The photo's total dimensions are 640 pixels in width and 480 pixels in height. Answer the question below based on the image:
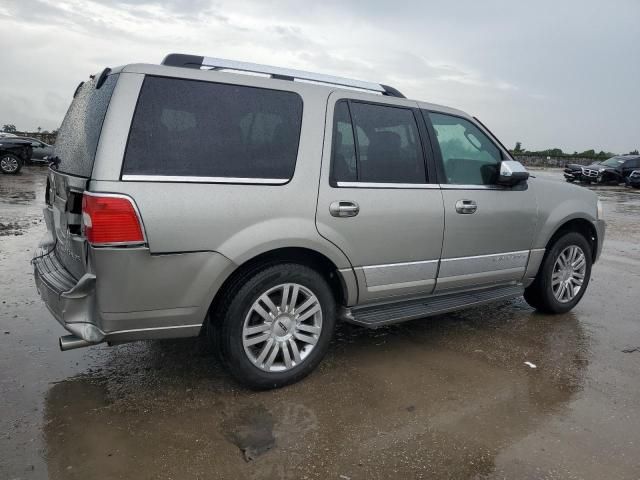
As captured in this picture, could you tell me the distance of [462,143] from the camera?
4.22 meters

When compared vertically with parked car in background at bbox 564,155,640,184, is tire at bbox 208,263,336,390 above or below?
below

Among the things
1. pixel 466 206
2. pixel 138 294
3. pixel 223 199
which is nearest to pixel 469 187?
pixel 466 206

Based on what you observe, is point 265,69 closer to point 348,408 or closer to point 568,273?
point 348,408

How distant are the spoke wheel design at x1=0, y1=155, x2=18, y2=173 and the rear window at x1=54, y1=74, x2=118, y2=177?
56.9 ft

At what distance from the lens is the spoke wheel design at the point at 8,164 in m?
18.3

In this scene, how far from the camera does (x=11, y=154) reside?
18.4 meters

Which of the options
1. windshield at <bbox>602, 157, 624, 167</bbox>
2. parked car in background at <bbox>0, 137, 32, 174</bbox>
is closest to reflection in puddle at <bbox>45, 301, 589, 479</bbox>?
parked car in background at <bbox>0, 137, 32, 174</bbox>

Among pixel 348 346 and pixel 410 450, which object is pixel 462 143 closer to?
pixel 348 346

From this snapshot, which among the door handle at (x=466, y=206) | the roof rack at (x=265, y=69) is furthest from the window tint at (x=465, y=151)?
the roof rack at (x=265, y=69)

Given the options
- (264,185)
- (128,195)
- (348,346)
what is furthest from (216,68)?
(348,346)

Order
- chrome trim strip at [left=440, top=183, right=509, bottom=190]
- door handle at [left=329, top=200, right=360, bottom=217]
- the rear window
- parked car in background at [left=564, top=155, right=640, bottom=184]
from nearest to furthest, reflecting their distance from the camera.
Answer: the rear window, door handle at [left=329, top=200, right=360, bottom=217], chrome trim strip at [left=440, top=183, right=509, bottom=190], parked car in background at [left=564, top=155, right=640, bottom=184]

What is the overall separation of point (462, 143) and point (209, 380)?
2.67 meters

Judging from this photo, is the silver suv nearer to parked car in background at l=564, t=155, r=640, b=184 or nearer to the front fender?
the front fender

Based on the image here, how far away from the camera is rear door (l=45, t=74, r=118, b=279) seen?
2871mm
